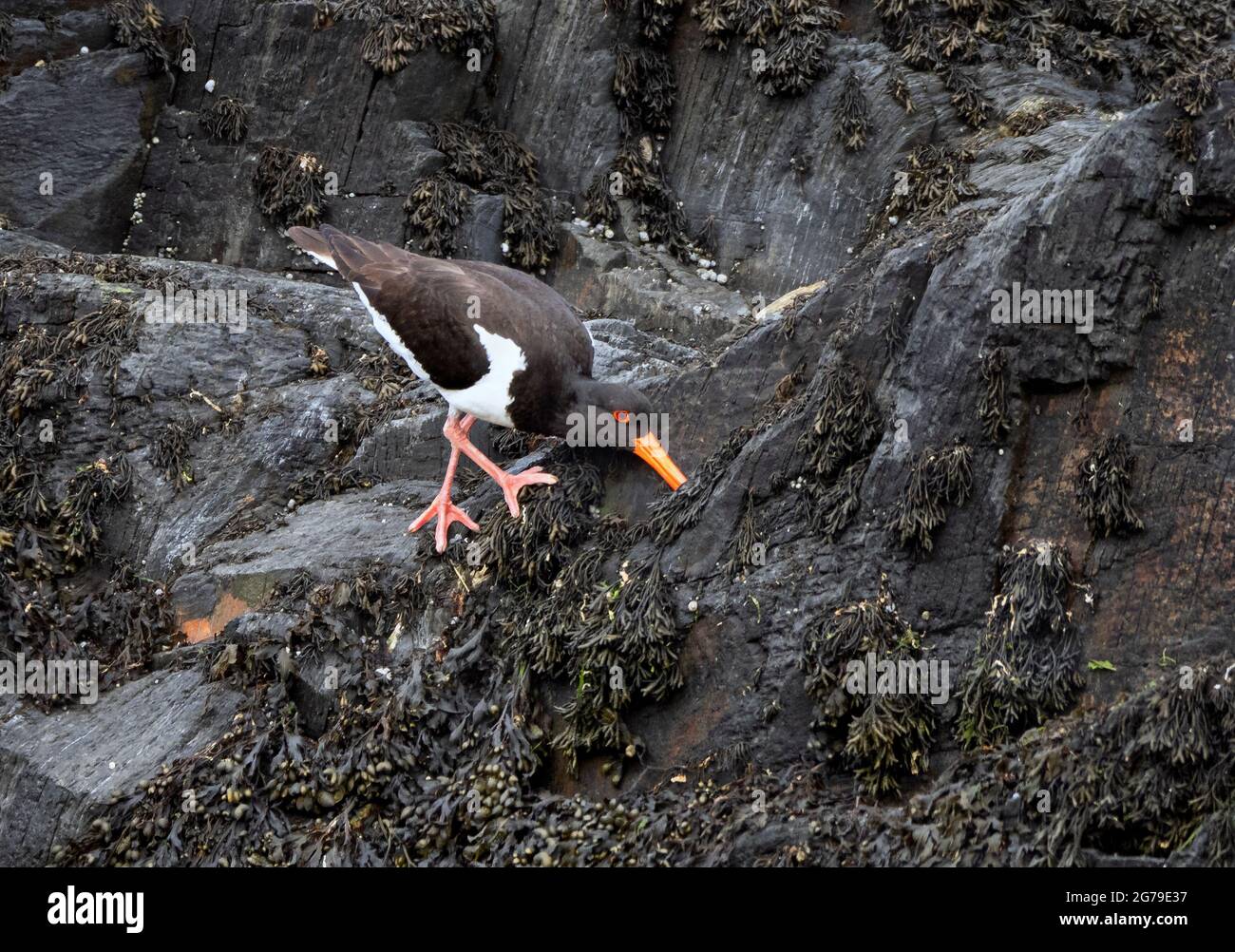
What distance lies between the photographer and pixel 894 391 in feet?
23.3

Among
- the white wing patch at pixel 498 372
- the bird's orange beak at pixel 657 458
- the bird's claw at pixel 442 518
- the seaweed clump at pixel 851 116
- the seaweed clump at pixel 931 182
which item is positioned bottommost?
the bird's claw at pixel 442 518

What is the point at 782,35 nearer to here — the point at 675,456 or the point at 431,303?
the point at 431,303

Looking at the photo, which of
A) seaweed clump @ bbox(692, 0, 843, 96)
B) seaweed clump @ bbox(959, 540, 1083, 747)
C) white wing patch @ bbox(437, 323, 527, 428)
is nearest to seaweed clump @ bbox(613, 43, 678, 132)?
seaweed clump @ bbox(692, 0, 843, 96)

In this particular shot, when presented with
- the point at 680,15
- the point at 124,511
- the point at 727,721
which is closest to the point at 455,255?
the point at 680,15

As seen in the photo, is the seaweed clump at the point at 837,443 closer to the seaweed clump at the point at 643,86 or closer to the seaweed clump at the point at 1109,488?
the seaweed clump at the point at 1109,488

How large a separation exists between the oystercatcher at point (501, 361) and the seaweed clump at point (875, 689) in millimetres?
1551

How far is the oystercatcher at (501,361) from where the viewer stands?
795 cm

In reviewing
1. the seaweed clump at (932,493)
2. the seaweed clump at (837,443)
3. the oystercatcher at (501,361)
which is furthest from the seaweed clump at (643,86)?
the seaweed clump at (932,493)

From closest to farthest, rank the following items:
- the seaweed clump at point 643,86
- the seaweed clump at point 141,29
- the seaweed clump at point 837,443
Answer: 1. the seaweed clump at point 837,443
2. the seaweed clump at point 643,86
3. the seaweed clump at point 141,29

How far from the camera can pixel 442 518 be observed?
27.5ft

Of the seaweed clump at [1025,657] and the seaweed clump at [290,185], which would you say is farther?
the seaweed clump at [290,185]

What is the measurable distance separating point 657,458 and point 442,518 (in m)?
1.51

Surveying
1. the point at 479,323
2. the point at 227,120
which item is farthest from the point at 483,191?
the point at 479,323

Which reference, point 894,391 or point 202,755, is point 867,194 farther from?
point 202,755
